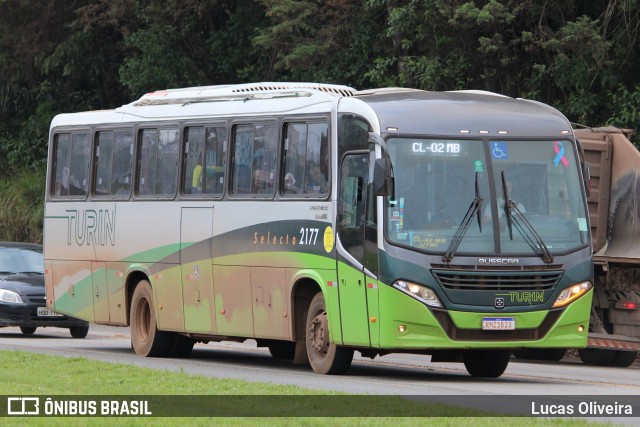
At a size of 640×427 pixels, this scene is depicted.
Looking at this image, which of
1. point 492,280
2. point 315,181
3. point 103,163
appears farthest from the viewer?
point 103,163

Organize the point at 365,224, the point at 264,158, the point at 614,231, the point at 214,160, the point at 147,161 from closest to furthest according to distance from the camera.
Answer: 1. the point at 365,224
2. the point at 264,158
3. the point at 214,160
4. the point at 147,161
5. the point at 614,231

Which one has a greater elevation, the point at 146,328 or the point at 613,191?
the point at 613,191

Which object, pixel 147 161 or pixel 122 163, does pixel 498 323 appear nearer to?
pixel 147 161

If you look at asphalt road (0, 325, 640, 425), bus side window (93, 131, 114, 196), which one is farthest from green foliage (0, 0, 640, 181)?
bus side window (93, 131, 114, 196)

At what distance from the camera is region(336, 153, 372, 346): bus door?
58.4ft

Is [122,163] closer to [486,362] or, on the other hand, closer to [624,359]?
[486,362]

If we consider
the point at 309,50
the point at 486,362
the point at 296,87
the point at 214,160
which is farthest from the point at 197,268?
the point at 309,50

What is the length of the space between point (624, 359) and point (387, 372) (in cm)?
523

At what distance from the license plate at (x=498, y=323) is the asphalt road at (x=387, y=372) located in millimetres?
633

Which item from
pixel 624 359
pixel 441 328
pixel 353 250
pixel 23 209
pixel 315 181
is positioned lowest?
pixel 624 359

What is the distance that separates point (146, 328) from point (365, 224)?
19.9ft

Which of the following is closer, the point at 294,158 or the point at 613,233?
the point at 294,158

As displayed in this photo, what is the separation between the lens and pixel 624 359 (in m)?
23.5

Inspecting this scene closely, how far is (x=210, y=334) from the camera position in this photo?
21094mm
